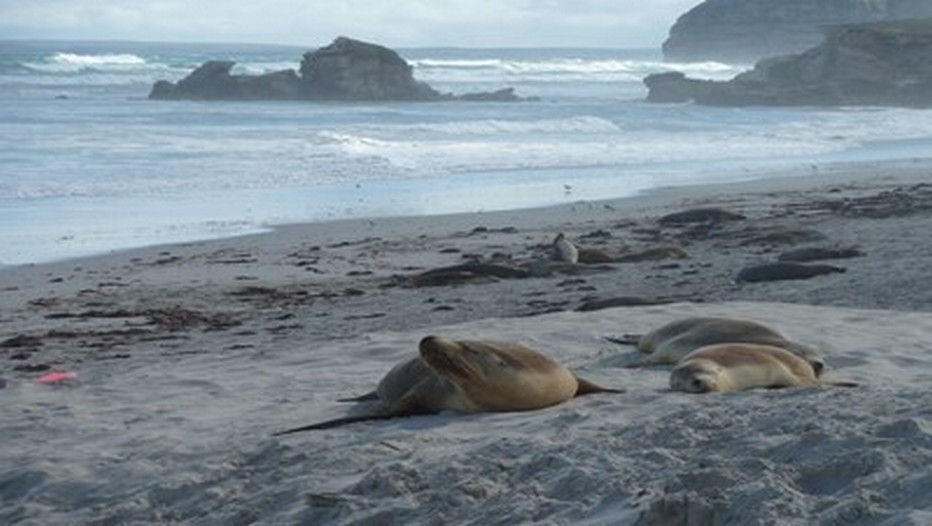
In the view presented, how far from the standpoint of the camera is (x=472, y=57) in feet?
413

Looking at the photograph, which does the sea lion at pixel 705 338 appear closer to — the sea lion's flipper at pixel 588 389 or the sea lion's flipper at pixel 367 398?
the sea lion's flipper at pixel 588 389

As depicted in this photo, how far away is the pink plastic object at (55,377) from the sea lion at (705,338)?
301 cm

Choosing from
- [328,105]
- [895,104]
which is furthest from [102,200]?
[895,104]

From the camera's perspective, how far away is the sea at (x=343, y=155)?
19.3m

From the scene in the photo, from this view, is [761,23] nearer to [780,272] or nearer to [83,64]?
[83,64]

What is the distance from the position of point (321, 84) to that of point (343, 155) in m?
27.8

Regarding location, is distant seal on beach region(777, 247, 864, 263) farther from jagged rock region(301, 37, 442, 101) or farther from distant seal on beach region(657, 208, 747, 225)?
jagged rock region(301, 37, 442, 101)

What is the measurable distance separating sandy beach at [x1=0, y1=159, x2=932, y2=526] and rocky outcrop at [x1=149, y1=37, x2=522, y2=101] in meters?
39.5

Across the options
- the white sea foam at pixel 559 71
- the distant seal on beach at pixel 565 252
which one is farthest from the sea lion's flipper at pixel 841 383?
the white sea foam at pixel 559 71

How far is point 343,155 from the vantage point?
29.2 m

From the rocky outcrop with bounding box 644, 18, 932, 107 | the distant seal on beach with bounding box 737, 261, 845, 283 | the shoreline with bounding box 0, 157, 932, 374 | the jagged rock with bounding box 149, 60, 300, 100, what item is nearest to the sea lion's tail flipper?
the shoreline with bounding box 0, 157, 932, 374

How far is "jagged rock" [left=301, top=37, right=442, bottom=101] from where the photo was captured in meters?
56.3

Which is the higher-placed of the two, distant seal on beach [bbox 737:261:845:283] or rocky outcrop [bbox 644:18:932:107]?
distant seal on beach [bbox 737:261:845:283]

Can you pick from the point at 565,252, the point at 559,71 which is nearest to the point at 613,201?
the point at 565,252
